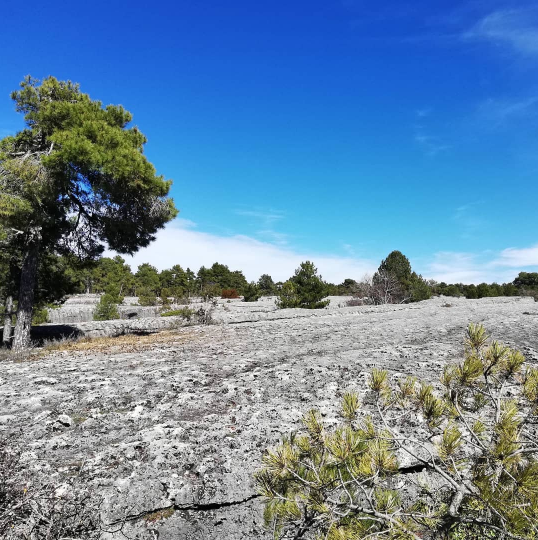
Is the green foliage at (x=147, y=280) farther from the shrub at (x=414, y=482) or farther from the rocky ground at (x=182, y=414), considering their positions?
the shrub at (x=414, y=482)

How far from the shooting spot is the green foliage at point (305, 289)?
88.2 ft

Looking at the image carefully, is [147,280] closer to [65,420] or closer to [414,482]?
[65,420]

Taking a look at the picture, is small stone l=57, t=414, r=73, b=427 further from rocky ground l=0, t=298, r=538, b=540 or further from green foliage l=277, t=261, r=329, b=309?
green foliage l=277, t=261, r=329, b=309

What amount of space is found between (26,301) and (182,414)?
8909 mm

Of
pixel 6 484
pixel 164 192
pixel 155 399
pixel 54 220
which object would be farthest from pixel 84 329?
pixel 6 484

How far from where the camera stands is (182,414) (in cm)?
393

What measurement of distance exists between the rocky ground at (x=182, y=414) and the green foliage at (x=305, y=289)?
19142 millimetres

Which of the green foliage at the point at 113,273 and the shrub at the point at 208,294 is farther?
the green foliage at the point at 113,273

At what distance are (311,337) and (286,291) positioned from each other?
1853 centimetres

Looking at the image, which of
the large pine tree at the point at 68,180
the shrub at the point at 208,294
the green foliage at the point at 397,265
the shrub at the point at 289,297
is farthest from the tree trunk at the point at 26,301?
the green foliage at the point at 397,265

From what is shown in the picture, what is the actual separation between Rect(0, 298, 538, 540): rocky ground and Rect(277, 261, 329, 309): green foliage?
1914 cm

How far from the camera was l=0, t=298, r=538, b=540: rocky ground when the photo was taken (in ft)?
8.63

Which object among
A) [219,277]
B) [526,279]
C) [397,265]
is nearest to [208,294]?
[397,265]

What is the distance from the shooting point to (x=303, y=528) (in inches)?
81.6
